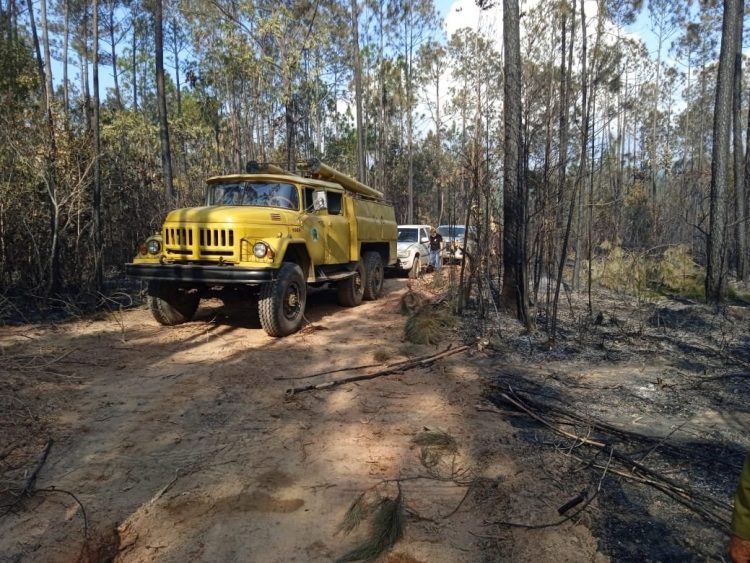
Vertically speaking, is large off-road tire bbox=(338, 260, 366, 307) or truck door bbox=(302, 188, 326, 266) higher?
truck door bbox=(302, 188, 326, 266)

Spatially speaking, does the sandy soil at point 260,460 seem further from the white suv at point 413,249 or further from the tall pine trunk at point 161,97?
the tall pine trunk at point 161,97

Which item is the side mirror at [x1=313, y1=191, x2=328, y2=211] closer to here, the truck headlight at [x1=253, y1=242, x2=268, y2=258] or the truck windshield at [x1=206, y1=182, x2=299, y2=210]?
the truck windshield at [x1=206, y1=182, x2=299, y2=210]

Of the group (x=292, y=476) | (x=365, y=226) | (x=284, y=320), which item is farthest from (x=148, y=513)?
(x=365, y=226)

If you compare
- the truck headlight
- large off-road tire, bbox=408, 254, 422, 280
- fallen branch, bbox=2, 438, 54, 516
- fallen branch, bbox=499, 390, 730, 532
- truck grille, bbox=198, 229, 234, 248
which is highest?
truck grille, bbox=198, 229, 234, 248

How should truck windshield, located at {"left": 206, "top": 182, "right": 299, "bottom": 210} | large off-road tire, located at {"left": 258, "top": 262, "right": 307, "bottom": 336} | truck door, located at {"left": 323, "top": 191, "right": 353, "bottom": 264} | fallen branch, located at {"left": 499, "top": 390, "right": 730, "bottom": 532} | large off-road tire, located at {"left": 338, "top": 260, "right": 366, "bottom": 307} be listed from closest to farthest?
1. fallen branch, located at {"left": 499, "top": 390, "right": 730, "bottom": 532}
2. large off-road tire, located at {"left": 258, "top": 262, "right": 307, "bottom": 336}
3. truck windshield, located at {"left": 206, "top": 182, "right": 299, "bottom": 210}
4. truck door, located at {"left": 323, "top": 191, "right": 353, "bottom": 264}
5. large off-road tire, located at {"left": 338, "top": 260, "right": 366, "bottom": 307}

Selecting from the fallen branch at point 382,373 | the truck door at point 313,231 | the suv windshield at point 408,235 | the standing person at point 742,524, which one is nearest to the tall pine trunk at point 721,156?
the fallen branch at point 382,373

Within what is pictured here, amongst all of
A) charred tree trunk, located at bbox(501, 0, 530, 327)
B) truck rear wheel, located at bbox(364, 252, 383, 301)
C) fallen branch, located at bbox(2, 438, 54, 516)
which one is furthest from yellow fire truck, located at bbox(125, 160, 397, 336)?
fallen branch, located at bbox(2, 438, 54, 516)

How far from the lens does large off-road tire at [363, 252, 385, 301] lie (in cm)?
1014

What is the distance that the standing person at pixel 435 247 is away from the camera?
13.8 m

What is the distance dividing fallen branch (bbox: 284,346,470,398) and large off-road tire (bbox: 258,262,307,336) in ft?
6.11

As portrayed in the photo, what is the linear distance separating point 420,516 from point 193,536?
3.94ft

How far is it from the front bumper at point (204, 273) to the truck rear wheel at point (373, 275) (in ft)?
12.8

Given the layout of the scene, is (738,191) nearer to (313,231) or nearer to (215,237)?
(313,231)

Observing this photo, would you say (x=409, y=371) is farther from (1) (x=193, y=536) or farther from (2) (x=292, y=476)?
(1) (x=193, y=536)
